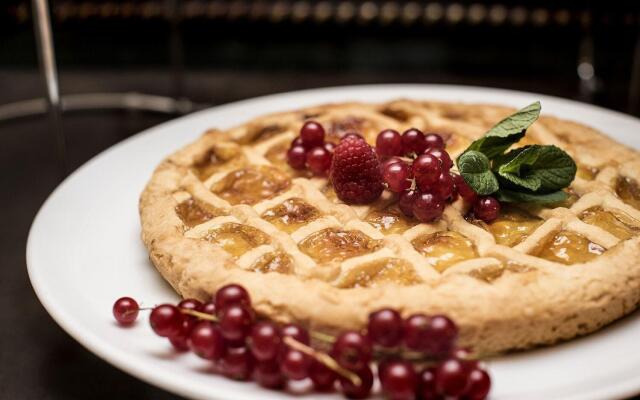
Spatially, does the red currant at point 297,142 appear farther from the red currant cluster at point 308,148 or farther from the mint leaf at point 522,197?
the mint leaf at point 522,197

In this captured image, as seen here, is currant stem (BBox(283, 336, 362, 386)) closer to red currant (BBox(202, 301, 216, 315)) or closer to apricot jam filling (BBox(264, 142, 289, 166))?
red currant (BBox(202, 301, 216, 315))

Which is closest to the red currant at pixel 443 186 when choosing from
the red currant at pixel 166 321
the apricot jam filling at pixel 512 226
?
the apricot jam filling at pixel 512 226

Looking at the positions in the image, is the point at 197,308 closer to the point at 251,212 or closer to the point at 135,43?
the point at 251,212

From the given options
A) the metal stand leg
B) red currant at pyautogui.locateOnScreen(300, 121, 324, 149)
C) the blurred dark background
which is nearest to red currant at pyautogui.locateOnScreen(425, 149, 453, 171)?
red currant at pyautogui.locateOnScreen(300, 121, 324, 149)

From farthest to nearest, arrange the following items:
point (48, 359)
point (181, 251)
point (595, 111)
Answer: point (595, 111) < point (48, 359) < point (181, 251)

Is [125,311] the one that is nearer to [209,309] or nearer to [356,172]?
[209,309]

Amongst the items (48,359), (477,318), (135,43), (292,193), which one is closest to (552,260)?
(477,318)
